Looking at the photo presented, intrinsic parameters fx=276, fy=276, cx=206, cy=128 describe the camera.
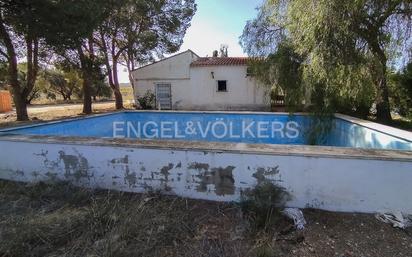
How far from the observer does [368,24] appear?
Answer: 8.12 metres

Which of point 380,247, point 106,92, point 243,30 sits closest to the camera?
point 380,247

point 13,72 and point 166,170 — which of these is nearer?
point 166,170

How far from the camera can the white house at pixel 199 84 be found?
17.2 meters

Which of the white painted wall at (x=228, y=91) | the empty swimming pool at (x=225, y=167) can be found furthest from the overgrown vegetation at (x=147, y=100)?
the empty swimming pool at (x=225, y=167)

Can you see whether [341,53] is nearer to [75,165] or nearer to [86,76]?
[75,165]

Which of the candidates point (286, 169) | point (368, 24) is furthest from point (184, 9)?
point (286, 169)

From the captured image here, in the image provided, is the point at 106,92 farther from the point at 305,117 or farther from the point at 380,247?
the point at 380,247

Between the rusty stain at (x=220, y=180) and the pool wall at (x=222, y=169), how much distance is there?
0.01 m

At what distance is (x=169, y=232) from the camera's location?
304 centimetres

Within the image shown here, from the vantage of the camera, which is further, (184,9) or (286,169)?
(184,9)

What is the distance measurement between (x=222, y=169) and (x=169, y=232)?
1.13m

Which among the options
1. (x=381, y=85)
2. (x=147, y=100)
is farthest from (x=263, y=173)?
(x=147, y=100)

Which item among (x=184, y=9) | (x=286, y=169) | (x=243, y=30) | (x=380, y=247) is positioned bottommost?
(x=380, y=247)

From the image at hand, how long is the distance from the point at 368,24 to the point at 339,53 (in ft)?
5.63
